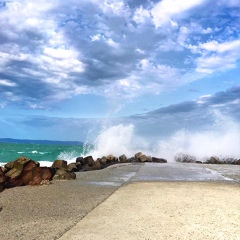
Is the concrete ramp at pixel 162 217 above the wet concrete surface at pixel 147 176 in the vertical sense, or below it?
below

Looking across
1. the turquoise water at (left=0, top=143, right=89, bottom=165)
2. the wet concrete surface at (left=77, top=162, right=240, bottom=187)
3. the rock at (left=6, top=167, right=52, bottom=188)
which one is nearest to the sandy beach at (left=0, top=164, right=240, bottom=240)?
the rock at (left=6, top=167, right=52, bottom=188)

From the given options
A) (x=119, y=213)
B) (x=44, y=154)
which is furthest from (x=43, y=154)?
(x=119, y=213)

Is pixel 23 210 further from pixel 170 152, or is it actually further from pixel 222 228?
pixel 170 152

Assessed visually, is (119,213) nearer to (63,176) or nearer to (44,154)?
(63,176)

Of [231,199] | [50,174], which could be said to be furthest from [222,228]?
[50,174]

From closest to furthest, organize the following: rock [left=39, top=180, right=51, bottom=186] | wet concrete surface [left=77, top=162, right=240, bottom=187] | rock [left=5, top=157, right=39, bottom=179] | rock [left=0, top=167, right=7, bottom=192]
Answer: rock [left=0, top=167, right=7, bottom=192] < rock [left=39, top=180, right=51, bottom=186] < rock [left=5, top=157, right=39, bottom=179] < wet concrete surface [left=77, top=162, right=240, bottom=187]

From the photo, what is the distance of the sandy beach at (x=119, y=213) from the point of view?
4102mm

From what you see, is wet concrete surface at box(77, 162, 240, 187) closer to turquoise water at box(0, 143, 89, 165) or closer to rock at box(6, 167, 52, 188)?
rock at box(6, 167, 52, 188)

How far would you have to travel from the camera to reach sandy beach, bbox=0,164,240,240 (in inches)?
161

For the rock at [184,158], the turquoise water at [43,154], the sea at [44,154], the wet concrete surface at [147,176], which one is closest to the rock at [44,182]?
the wet concrete surface at [147,176]

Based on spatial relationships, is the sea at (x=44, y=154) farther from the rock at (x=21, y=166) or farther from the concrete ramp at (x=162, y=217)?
the concrete ramp at (x=162, y=217)

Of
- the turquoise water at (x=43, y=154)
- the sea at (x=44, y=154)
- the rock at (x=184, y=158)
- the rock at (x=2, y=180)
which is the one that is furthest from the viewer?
the turquoise water at (x=43, y=154)

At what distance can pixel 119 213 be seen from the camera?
5082 mm

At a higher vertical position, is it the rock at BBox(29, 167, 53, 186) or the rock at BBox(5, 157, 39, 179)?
the rock at BBox(5, 157, 39, 179)
